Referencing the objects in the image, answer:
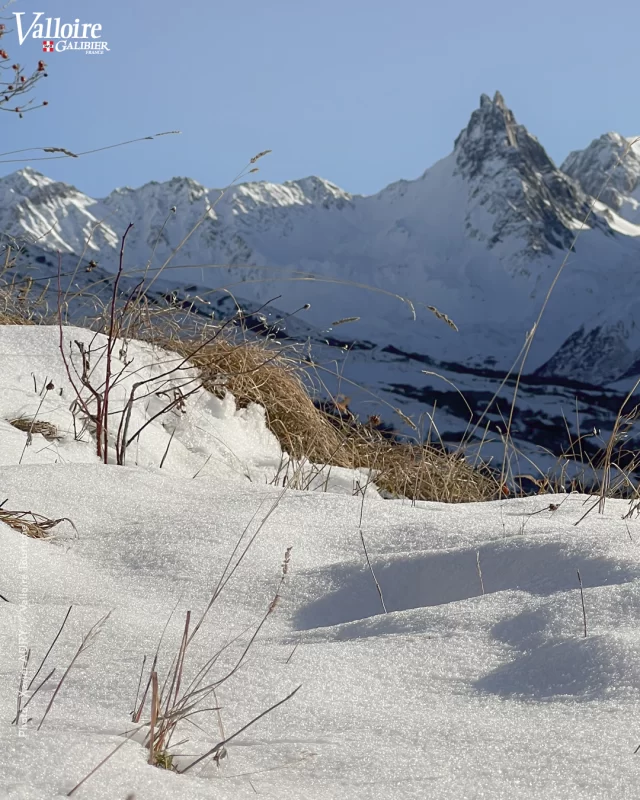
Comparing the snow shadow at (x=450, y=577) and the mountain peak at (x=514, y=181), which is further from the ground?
the mountain peak at (x=514, y=181)

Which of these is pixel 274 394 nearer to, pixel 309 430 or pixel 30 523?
pixel 309 430

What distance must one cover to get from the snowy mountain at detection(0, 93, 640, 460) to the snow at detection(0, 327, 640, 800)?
57.7 m

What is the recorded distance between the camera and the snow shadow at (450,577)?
112cm

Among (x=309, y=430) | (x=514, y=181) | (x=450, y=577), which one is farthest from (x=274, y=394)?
(x=514, y=181)

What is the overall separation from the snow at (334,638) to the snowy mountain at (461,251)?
5773 cm

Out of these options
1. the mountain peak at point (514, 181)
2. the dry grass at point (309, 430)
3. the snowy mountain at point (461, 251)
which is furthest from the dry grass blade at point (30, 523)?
the mountain peak at point (514, 181)

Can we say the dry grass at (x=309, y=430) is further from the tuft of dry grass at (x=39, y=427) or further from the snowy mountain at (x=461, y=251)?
the snowy mountain at (x=461, y=251)

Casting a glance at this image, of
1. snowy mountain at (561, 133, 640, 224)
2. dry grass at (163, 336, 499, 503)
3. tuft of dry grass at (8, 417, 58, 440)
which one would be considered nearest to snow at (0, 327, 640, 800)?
tuft of dry grass at (8, 417, 58, 440)

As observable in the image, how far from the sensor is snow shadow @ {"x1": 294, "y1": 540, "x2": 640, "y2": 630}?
1.12 meters

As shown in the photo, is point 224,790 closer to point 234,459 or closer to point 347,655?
point 347,655

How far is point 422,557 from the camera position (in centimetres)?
125

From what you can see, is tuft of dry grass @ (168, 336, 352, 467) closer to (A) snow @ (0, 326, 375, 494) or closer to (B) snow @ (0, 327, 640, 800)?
(A) snow @ (0, 326, 375, 494)

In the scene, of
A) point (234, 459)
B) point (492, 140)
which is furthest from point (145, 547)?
point (492, 140)

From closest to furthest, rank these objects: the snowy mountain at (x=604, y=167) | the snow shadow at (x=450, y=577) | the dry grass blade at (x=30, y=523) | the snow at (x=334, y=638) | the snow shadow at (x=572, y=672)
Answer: the snow at (x=334, y=638) → the snow shadow at (x=572, y=672) → the snow shadow at (x=450, y=577) → the dry grass blade at (x=30, y=523) → the snowy mountain at (x=604, y=167)
